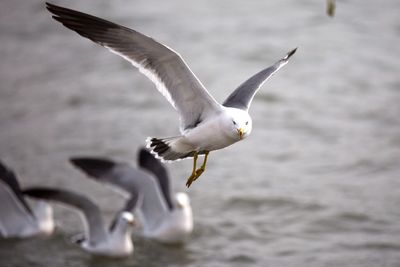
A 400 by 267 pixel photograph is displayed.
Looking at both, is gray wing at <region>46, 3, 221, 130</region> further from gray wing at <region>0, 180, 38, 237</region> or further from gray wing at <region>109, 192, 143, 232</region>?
gray wing at <region>0, 180, 38, 237</region>

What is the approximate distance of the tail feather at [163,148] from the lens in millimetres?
6070

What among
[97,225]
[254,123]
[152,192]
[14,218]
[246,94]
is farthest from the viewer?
[254,123]

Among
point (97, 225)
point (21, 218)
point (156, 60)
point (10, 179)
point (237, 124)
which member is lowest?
point (21, 218)

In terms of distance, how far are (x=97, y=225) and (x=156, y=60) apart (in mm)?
3850

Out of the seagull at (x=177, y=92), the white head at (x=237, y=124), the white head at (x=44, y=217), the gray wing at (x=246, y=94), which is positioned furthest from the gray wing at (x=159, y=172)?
the white head at (x=237, y=124)

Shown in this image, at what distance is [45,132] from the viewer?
12.5 metres

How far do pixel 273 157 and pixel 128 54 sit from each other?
245 inches

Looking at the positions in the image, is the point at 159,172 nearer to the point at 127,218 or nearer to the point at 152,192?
the point at 152,192

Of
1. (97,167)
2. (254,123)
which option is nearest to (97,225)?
(97,167)

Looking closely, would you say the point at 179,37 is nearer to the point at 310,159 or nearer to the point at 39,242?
the point at 310,159

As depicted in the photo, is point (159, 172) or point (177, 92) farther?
point (159, 172)

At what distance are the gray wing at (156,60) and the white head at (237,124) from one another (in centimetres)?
18

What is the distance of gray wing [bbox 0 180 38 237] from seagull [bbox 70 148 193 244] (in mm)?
817

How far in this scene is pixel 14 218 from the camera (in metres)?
9.84
